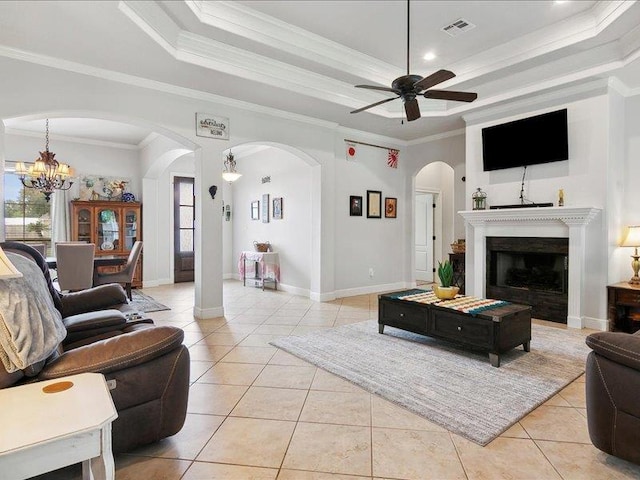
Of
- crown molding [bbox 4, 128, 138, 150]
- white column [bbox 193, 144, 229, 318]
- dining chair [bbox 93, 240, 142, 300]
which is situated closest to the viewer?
white column [bbox 193, 144, 229, 318]

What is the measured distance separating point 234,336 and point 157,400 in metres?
2.23

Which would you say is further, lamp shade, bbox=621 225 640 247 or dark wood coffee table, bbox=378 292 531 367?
lamp shade, bbox=621 225 640 247

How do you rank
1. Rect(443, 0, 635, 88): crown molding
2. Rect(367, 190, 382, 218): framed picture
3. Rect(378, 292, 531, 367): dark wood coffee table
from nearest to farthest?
Rect(378, 292, 531, 367): dark wood coffee table
Rect(443, 0, 635, 88): crown molding
Rect(367, 190, 382, 218): framed picture

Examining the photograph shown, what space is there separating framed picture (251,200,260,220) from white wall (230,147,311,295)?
0.11 metres

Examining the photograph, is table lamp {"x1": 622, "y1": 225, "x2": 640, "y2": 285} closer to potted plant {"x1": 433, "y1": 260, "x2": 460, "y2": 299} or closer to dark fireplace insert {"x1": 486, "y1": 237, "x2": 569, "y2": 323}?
dark fireplace insert {"x1": 486, "y1": 237, "x2": 569, "y2": 323}

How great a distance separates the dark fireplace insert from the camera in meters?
4.68

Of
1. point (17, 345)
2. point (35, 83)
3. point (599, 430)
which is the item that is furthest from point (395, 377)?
point (35, 83)

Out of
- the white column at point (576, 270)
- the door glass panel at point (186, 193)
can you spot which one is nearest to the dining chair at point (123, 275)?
the door glass panel at point (186, 193)

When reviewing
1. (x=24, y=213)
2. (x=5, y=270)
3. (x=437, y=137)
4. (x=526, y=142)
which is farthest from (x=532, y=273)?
(x=24, y=213)

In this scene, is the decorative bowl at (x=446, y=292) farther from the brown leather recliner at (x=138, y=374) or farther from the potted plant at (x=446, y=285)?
the brown leather recliner at (x=138, y=374)

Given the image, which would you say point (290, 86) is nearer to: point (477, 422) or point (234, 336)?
point (234, 336)

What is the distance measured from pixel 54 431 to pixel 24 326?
609mm

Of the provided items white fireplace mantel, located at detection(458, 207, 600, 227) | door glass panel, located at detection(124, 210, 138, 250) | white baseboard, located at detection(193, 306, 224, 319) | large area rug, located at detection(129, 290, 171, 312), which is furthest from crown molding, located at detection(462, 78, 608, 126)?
door glass panel, located at detection(124, 210, 138, 250)

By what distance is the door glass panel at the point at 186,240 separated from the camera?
8358 millimetres
